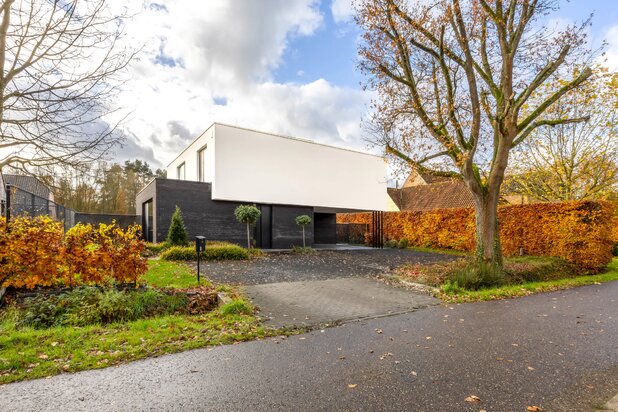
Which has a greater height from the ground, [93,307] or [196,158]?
[196,158]

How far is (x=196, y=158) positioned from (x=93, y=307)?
14.2 m

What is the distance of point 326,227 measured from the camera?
23.6 metres

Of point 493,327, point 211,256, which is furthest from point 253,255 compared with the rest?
point 493,327

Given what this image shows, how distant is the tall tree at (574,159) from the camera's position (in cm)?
1291

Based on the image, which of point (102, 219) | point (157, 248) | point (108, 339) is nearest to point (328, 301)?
point (108, 339)

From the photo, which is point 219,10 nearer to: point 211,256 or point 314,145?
point 211,256

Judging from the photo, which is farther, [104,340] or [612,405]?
[104,340]

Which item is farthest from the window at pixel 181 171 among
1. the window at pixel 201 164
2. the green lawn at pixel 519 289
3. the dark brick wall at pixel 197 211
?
the green lawn at pixel 519 289

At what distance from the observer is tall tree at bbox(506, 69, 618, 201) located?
12.9 metres

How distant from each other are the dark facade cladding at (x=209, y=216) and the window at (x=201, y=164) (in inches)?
60.9

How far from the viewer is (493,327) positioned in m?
4.72

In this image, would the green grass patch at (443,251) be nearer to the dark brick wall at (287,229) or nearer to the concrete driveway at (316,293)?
the dark brick wall at (287,229)

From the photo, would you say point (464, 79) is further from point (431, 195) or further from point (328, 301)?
point (431, 195)

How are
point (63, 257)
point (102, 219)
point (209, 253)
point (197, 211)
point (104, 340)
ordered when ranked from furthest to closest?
1. point (102, 219)
2. point (197, 211)
3. point (209, 253)
4. point (63, 257)
5. point (104, 340)
